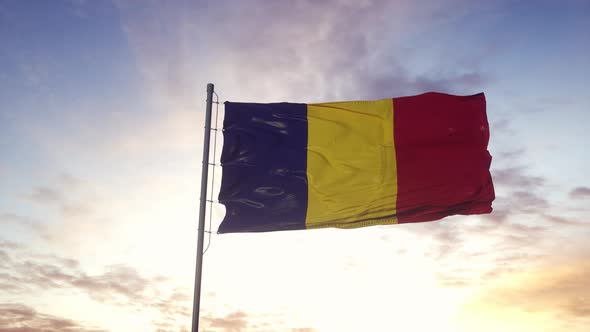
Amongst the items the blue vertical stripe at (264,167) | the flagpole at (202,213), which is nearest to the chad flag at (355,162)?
the blue vertical stripe at (264,167)

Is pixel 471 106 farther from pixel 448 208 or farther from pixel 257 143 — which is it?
pixel 257 143

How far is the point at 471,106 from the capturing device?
51.9 ft

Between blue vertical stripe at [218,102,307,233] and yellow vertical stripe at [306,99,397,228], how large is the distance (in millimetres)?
321

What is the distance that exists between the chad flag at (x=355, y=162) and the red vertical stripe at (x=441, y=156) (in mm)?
25

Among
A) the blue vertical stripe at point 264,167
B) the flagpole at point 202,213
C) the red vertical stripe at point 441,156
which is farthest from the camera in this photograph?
the red vertical stripe at point 441,156

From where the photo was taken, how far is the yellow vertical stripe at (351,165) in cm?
1505

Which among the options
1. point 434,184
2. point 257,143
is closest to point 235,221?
point 257,143

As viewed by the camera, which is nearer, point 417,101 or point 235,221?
point 235,221

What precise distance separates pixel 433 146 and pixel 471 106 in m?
1.42

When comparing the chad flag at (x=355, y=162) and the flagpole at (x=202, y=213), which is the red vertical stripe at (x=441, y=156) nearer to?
the chad flag at (x=355, y=162)

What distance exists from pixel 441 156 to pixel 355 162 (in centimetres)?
220

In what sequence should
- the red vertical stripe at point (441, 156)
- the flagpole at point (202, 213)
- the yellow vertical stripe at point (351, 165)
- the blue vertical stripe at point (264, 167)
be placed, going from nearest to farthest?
1. the flagpole at point (202, 213)
2. the blue vertical stripe at point (264, 167)
3. the yellow vertical stripe at point (351, 165)
4. the red vertical stripe at point (441, 156)

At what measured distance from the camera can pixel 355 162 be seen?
15484mm

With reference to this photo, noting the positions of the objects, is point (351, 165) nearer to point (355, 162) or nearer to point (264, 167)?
point (355, 162)
